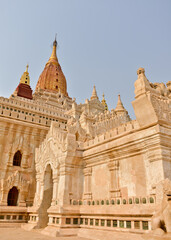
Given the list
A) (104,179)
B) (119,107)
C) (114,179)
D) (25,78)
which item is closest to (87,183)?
(104,179)

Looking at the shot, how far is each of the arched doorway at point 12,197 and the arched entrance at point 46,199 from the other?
13.1 ft

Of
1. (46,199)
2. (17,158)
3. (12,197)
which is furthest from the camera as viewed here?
(17,158)

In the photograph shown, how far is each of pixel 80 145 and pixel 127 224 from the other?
18.5ft

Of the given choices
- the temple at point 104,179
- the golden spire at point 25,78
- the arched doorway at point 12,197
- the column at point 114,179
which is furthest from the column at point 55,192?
the golden spire at point 25,78

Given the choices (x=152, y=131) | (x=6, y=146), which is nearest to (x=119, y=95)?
(x=6, y=146)

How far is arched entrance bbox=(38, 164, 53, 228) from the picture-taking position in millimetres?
14430

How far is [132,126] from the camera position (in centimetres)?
1073

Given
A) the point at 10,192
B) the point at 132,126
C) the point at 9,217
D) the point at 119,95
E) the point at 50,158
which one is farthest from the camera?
the point at 119,95

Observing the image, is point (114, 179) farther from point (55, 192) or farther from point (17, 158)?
point (17, 158)

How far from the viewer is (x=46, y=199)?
49.4 feet

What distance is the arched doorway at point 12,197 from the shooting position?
1775 cm

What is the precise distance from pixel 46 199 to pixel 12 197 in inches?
178

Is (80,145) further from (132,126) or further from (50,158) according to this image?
(132,126)

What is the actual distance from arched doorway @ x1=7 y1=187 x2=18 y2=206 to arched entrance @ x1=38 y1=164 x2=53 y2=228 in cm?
400
